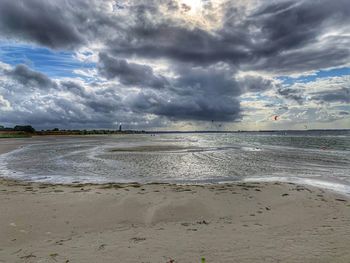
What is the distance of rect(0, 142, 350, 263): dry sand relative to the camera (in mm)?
5836

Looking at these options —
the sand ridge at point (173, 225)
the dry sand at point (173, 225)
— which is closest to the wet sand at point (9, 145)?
the sand ridge at point (173, 225)

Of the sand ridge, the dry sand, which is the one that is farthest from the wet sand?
the dry sand

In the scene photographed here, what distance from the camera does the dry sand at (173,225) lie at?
19.1ft

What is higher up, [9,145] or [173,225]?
[173,225]

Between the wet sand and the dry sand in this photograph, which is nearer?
the dry sand

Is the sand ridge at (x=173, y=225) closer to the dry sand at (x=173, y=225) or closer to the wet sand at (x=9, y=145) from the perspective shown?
the dry sand at (x=173, y=225)

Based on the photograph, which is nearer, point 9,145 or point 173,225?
point 173,225

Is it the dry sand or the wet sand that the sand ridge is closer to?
the dry sand

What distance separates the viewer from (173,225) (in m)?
7.86

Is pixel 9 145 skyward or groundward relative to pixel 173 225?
groundward

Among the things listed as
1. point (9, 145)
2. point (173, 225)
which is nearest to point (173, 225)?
point (173, 225)

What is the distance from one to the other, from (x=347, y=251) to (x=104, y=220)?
22.1 feet

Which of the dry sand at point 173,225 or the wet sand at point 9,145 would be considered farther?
the wet sand at point 9,145

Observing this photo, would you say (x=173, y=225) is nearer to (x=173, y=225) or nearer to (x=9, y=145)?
(x=173, y=225)
